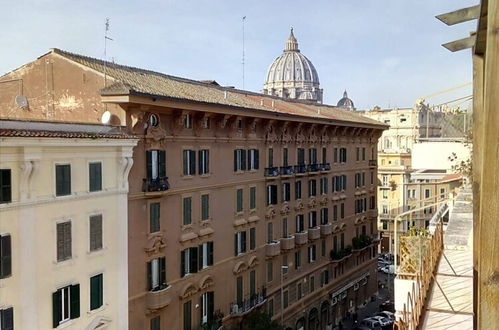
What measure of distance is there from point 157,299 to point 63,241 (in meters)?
5.96

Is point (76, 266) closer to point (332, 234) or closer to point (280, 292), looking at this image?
point (280, 292)

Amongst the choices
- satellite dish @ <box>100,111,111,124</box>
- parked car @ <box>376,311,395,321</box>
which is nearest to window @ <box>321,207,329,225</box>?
parked car @ <box>376,311,395,321</box>

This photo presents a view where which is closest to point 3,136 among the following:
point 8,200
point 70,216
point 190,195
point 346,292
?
point 8,200

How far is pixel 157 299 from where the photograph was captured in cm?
2389

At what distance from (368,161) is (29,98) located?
110 feet

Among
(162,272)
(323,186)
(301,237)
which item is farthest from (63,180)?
(323,186)

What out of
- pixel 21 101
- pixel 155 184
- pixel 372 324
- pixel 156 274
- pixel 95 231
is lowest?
pixel 372 324

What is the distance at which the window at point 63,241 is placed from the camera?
1930cm

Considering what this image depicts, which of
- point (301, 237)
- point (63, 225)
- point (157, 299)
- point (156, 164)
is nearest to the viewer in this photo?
point (63, 225)

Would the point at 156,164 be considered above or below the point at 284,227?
above

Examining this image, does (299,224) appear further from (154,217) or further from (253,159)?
(154,217)

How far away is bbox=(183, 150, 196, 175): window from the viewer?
86.1 feet

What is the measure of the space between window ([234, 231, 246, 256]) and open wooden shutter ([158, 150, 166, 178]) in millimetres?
7919

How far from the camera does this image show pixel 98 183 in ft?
69.7
